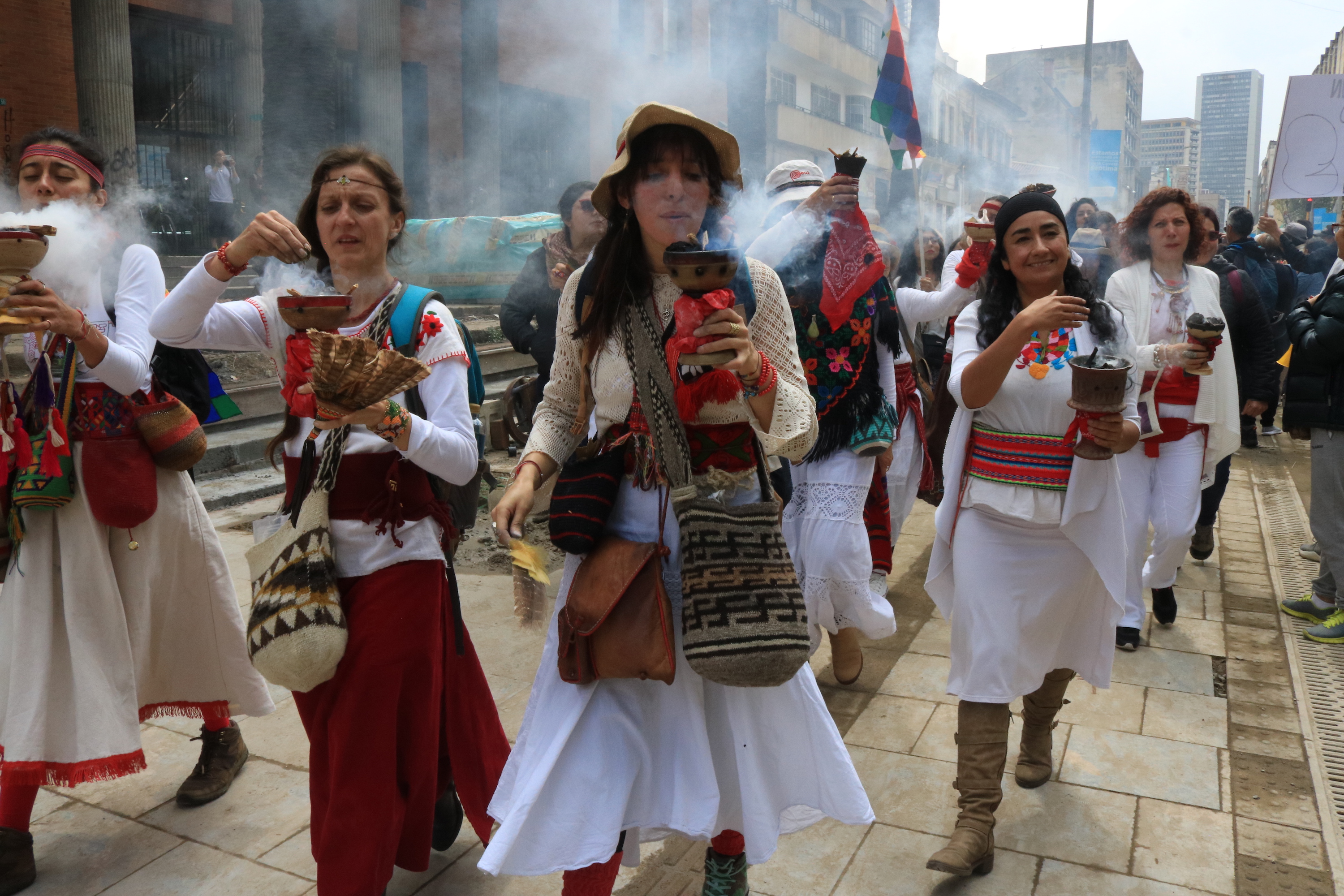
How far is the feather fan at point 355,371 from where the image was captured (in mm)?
2225

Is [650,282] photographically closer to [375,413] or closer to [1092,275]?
[375,413]

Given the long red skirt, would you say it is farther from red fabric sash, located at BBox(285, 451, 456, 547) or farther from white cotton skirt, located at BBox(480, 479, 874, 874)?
white cotton skirt, located at BBox(480, 479, 874, 874)

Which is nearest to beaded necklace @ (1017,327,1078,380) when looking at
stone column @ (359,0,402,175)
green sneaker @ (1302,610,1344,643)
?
green sneaker @ (1302,610,1344,643)

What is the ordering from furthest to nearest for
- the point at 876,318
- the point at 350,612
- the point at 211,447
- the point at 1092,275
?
the point at 211,447 < the point at 1092,275 < the point at 876,318 < the point at 350,612

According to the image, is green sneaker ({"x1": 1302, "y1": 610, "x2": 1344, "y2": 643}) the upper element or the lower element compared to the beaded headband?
lower

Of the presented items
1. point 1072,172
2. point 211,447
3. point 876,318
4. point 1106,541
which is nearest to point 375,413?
point 1106,541

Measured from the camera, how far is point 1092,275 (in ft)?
22.1

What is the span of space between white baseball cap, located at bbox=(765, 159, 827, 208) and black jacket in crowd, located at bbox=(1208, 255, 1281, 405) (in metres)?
2.74

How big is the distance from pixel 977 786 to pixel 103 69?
14.6 meters

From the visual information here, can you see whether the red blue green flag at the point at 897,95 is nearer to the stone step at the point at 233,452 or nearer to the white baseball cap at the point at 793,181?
the white baseball cap at the point at 793,181

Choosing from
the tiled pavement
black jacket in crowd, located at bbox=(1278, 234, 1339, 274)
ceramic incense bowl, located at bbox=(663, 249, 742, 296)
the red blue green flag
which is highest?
the red blue green flag

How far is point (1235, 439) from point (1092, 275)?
1.91 metres

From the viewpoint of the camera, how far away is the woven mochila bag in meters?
2.18

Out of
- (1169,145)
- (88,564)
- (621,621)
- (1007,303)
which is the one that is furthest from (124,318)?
(1169,145)
